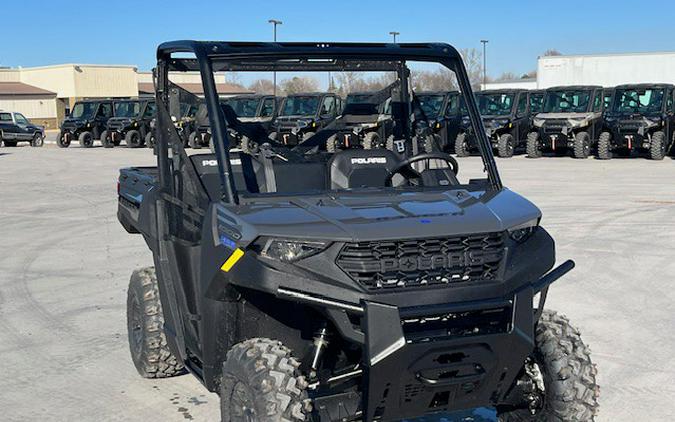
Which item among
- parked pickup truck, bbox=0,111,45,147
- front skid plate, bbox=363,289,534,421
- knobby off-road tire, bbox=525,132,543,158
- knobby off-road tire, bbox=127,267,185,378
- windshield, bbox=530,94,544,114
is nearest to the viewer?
front skid plate, bbox=363,289,534,421

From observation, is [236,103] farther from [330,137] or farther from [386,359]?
[386,359]

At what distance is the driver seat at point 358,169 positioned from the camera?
4461 mm

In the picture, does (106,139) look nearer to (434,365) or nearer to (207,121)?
(207,121)

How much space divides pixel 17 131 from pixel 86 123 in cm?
352

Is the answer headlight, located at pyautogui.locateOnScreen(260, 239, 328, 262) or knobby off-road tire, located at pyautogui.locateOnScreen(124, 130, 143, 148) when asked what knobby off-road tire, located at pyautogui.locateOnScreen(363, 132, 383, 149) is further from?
knobby off-road tire, located at pyautogui.locateOnScreen(124, 130, 143, 148)

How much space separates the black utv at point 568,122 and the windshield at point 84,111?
54.4 ft

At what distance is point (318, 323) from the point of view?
3.67m

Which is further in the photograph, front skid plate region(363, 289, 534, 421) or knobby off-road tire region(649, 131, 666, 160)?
knobby off-road tire region(649, 131, 666, 160)

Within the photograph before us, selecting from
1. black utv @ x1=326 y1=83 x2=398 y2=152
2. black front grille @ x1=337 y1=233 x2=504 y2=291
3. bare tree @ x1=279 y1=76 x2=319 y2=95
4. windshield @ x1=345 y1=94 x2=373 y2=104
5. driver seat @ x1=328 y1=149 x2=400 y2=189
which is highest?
bare tree @ x1=279 y1=76 x2=319 y2=95

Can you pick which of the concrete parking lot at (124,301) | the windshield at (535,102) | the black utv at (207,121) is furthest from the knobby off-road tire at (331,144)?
the windshield at (535,102)

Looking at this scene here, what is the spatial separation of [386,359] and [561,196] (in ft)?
36.7

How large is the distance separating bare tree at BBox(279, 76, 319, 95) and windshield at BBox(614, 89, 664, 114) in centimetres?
1678

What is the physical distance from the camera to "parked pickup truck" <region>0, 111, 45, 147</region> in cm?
3253

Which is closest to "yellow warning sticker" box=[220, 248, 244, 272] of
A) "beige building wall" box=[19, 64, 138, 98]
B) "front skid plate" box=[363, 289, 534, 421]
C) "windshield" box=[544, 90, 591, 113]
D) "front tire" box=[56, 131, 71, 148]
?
"front skid plate" box=[363, 289, 534, 421]
